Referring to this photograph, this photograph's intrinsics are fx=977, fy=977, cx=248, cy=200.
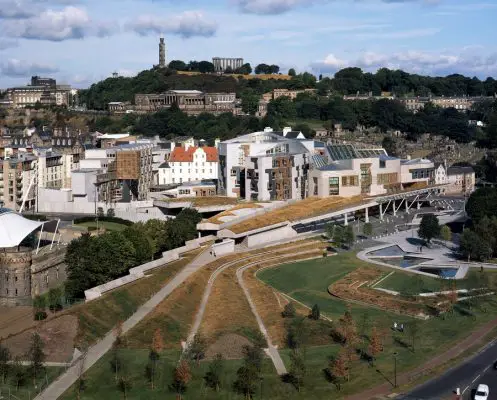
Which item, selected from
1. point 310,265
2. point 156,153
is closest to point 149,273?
point 310,265

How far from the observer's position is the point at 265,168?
242 feet

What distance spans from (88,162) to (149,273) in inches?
1291

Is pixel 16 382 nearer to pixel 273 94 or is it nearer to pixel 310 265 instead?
pixel 310 265

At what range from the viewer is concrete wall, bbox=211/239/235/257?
2340 inches

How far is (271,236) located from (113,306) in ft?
71.9

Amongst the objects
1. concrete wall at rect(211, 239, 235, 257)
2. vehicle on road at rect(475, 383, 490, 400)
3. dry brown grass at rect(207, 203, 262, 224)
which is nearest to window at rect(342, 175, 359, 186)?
dry brown grass at rect(207, 203, 262, 224)

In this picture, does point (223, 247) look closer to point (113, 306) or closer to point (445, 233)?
point (445, 233)

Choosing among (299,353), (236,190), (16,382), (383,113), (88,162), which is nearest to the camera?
(16,382)

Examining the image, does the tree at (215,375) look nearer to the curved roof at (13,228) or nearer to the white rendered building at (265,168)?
the curved roof at (13,228)

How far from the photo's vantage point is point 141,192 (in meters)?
84.1

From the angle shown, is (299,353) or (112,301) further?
(112,301)

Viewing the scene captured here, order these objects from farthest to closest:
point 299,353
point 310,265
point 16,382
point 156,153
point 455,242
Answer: point 156,153, point 455,242, point 310,265, point 299,353, point 16,382

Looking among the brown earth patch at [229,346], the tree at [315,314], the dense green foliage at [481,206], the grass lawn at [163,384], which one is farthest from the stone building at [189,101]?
the grass lawn at [163,384]

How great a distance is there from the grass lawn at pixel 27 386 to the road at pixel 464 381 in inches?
506
